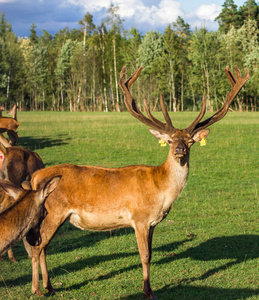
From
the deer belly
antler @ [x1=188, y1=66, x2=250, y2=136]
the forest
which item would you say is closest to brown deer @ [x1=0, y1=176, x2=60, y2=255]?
the deer belly

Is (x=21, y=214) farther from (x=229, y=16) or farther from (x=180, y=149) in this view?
(x=229, y=16)

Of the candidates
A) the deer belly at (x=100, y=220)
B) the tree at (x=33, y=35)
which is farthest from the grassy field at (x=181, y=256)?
the tree at (x=33, y=35)

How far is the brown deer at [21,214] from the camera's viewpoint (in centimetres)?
440

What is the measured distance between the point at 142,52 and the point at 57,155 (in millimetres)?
56673

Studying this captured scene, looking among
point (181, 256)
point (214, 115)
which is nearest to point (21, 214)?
point (214, 115)

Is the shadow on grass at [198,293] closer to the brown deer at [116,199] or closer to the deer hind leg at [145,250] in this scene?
the deer hind leg at [145,250]

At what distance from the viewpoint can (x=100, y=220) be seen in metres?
6.18

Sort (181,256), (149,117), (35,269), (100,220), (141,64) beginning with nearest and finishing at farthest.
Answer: (35,269) < (100,220) < (149,117) < (181,256) < (141,64)

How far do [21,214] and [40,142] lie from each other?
23.0 m

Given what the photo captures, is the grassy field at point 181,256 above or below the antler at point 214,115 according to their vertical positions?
below

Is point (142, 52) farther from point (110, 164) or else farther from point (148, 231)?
point (148, 231)

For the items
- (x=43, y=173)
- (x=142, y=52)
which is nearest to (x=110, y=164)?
(x=43, y=173)

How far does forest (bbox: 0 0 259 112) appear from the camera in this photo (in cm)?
6831

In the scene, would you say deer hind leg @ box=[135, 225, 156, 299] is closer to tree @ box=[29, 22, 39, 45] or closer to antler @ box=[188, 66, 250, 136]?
antler @ box=[188, 66, 250, 136]
